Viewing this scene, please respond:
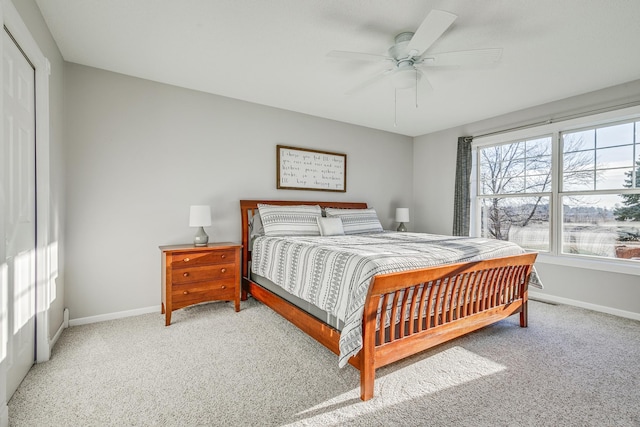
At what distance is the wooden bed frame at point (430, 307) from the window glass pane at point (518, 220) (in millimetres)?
1549

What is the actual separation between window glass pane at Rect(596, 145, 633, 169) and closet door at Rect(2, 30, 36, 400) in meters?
5.20

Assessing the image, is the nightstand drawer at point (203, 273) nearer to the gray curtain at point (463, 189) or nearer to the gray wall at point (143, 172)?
the gray wall at point (143, 172)

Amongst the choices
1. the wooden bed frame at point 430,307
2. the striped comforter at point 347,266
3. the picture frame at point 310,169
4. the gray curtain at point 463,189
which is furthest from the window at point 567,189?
the picture frame at point 310,169

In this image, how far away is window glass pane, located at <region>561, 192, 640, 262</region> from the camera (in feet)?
11.0

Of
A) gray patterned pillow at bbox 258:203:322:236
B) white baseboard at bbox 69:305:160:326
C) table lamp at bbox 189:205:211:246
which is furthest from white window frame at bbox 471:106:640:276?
white baseboard at bbox 69:305:160:326

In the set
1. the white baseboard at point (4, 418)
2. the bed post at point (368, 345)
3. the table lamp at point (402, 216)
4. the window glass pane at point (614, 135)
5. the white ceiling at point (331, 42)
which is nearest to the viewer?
the white baseboard at point (4, 418)

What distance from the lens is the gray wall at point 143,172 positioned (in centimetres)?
295

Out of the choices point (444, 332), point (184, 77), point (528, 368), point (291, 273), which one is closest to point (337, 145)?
point (184, 77)

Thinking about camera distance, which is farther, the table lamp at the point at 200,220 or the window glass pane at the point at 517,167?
the window glass pane at the point at 517,167

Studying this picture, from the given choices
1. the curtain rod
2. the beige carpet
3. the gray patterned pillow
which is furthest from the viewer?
the gray patterned pillow

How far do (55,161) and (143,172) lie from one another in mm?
779

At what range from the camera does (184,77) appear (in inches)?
125

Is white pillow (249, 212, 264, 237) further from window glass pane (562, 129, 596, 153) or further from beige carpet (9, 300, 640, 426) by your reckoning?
window glass pane (562, 129, 596, 153)

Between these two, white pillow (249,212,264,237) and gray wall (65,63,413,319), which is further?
white pillow (249,212,264,237)
